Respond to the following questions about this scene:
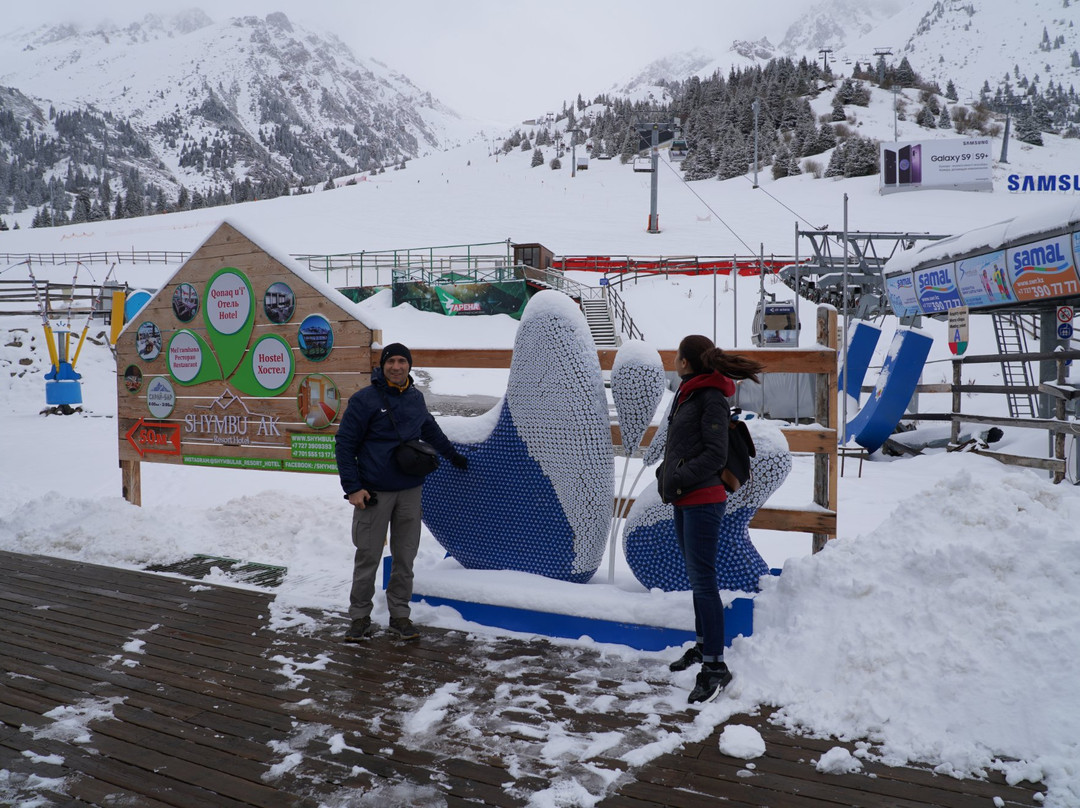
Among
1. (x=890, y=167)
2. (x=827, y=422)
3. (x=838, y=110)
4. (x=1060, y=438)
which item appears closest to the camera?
(x=827, y=422)

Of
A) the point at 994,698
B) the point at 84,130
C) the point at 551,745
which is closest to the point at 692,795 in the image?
the point at 551,745

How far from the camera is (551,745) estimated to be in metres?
2.84

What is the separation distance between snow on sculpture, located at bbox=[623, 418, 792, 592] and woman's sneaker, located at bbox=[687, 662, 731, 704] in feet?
1.69

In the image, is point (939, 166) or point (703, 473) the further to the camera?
point (939, 166)

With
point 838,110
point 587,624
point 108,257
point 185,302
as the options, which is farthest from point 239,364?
point 838,110

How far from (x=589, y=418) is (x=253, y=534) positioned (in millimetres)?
3583

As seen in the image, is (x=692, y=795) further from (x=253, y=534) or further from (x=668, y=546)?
(x=253, y=534)

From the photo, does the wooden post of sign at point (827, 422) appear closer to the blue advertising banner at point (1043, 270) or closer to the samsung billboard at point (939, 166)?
the blue advertising banner at point (1043, 270)

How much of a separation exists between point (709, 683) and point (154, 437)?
16.9ft

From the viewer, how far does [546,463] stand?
414 centimetres

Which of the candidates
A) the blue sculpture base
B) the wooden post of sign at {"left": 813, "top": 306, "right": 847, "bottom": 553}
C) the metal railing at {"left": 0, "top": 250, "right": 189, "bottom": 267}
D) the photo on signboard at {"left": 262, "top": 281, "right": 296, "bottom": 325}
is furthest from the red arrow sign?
the metal railing at {"left": 0, "top": 250, "right": 189, "bottom": 267}

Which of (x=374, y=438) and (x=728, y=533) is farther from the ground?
(x=374, y=438)

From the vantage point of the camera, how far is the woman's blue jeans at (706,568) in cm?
325

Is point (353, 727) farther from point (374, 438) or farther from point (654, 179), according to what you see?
point (654, 179)
